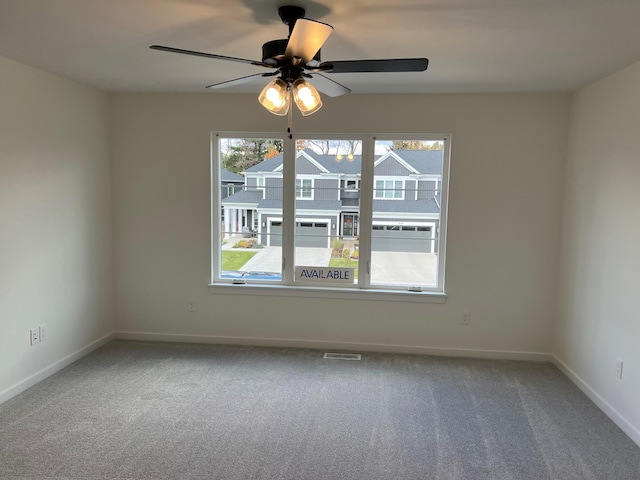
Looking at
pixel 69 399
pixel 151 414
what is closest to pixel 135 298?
pixel 69 399

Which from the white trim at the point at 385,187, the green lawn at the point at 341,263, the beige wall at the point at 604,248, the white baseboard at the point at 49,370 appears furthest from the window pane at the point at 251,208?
the beige wall at the point at 604,248

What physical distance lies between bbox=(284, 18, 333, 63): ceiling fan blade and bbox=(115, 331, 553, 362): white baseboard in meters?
2.80

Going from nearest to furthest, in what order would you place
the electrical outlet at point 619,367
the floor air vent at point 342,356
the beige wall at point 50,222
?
the electrical outlet at point 619,367
the beige wall at point 50,222
the floor air vent at point 342,356

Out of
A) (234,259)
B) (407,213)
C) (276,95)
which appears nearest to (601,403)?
(407,213)

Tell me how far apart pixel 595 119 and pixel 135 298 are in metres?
4.28

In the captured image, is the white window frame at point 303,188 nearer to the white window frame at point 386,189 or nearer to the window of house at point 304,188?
the window of house at point 304,188

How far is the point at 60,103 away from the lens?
3357mm

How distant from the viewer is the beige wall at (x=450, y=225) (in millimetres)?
3691

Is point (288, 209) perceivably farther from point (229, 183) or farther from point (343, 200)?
point (229, 183)

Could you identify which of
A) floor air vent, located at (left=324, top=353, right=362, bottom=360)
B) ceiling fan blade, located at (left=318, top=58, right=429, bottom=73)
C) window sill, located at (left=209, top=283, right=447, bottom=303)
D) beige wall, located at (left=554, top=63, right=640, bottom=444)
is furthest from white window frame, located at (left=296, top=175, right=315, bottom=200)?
beige wall, located at (left=554, top=63, right=640, bottom=444)

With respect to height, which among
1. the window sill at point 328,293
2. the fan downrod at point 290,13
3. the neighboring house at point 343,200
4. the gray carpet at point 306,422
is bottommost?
the gray carpet at point 306,422

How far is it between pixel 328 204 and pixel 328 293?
2.76 ft

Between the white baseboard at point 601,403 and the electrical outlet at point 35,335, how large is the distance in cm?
417

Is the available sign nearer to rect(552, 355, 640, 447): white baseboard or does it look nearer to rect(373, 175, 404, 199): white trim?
rect(373, 175, 404, 199): white trim
